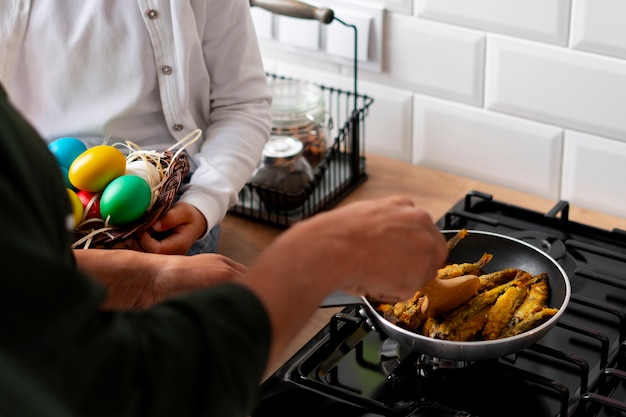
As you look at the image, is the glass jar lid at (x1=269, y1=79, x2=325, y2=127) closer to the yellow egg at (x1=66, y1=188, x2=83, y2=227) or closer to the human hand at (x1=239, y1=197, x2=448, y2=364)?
the yellow egg at (x1=66, y1=188, x2=83, y2=227)

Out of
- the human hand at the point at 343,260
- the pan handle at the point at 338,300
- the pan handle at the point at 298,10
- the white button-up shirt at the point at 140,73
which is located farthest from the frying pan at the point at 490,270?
the pan handle at the point at 298,10

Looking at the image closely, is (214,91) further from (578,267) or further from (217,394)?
(217,394)

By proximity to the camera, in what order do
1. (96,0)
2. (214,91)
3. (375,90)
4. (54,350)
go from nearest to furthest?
(54,350) < (96,0) < (214,91) < (375,90)

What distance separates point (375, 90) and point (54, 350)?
3.79 feet

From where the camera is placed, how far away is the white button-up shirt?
1174mm

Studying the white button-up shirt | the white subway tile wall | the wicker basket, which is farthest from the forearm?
the white subway tile wall

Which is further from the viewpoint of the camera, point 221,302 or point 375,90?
point 375,90

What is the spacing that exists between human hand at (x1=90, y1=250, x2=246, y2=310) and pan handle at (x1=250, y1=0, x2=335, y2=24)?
0.61 meters

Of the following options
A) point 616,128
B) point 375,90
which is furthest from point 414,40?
point 616,128

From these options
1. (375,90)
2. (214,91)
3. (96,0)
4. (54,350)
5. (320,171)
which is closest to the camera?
(54,350)

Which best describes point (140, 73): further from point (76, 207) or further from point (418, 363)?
point (418, 363)

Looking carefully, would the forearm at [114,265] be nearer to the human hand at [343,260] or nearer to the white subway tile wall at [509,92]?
the human hand at [343,260]

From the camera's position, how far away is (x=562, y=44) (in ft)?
4.45

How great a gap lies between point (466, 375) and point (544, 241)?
12.5 inches
